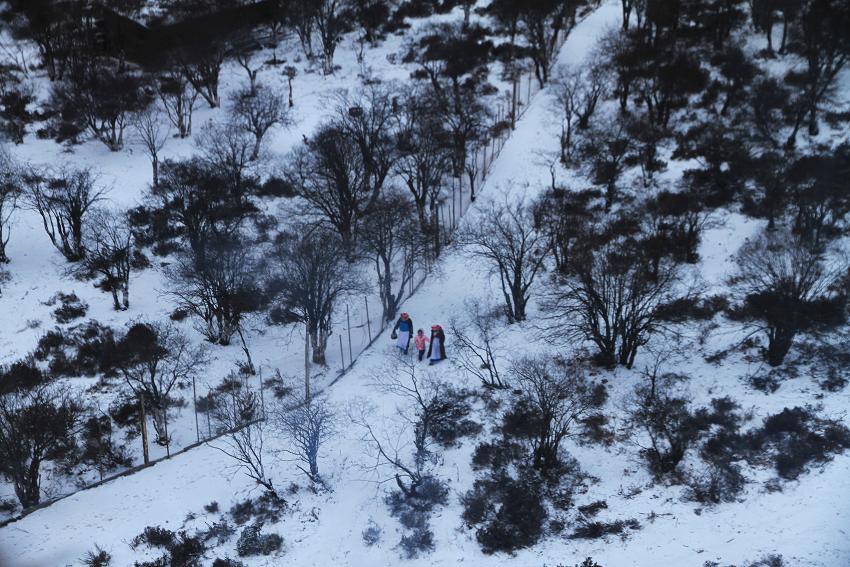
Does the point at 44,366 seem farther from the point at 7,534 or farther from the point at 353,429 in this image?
the point at 353,429

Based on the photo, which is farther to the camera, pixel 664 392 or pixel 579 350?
pixel 579 350

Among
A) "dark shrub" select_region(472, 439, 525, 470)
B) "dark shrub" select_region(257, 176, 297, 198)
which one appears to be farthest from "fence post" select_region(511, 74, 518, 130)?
"dark shrub" select_region(472, 439, 525, 470)

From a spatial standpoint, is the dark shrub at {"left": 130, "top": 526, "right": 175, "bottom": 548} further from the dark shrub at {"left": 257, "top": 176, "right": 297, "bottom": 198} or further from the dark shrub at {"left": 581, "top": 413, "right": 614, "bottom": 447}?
the dark shrub at {"left": 257, "top": 176, "right": 297, "bottom": 198}

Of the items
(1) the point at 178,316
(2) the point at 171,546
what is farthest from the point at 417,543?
(1) the point at 178,316

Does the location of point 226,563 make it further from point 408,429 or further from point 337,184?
point 337,184

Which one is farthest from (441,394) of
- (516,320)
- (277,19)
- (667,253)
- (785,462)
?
(277,19)

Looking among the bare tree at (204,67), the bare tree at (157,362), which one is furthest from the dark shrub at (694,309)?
the bare tree at (204,67)

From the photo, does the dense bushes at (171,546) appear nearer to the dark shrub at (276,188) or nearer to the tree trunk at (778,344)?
the tree trunk at (778,344)
